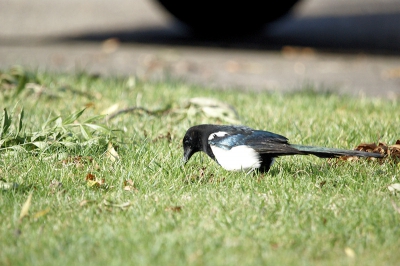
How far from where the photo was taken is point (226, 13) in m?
10.4

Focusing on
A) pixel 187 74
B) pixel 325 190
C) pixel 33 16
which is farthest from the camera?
pixel 33 16

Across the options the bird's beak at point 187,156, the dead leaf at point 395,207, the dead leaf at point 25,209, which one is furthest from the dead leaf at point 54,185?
the dead leaf at point 395,207

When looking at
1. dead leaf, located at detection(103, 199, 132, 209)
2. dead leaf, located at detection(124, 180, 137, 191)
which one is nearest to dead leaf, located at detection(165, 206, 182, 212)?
dead leaf, located at detection(103, 199, 132, 209)

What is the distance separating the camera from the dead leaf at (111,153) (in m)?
4.10

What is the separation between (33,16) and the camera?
512 inches

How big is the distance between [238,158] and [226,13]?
6.96 metres

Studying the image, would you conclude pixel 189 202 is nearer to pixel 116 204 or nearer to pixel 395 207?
pixel 116 204

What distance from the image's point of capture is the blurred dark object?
33.2ft

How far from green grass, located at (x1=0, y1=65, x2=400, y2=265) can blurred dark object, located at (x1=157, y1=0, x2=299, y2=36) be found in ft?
16.9

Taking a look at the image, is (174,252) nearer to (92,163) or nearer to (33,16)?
(92,163)

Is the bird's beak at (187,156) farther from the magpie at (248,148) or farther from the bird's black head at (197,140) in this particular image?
the magpie at (248,148)

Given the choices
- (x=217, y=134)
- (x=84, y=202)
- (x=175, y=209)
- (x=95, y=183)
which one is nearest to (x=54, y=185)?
(x=95, y=183)

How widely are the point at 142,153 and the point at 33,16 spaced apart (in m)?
9.69

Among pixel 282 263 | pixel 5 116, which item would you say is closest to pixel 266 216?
pixel 282 263
